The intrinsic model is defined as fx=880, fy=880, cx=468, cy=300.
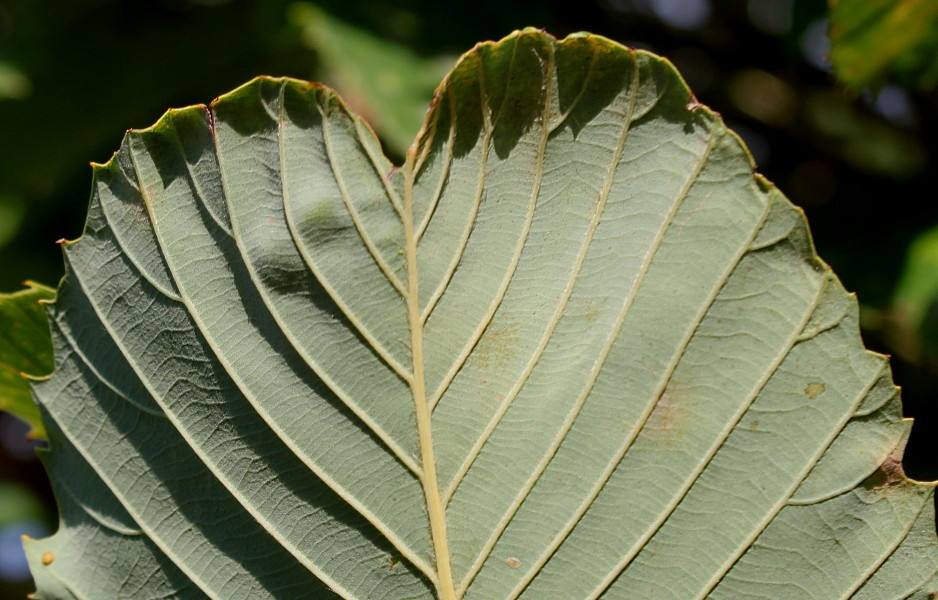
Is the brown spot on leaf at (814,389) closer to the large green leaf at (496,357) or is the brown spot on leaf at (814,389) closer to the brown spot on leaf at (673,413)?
the large green leaf at (496,357)

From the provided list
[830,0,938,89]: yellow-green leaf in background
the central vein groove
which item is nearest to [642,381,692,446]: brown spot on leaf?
the central vein groove

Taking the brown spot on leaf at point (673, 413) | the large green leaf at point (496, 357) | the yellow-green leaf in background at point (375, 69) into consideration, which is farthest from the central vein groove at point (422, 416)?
the yellow-green leaf in background at point (375, 69)

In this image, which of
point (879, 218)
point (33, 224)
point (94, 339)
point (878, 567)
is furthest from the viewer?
point (33, 224)

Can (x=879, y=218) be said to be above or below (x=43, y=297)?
Result: below

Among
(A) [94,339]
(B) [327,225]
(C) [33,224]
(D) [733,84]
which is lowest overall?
(C) [33,224]

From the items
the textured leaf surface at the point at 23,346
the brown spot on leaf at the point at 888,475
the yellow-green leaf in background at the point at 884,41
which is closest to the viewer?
the brown spot on leaf at the point at 888,475

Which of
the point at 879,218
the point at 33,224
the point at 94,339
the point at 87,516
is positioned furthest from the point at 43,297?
the point at 879,218

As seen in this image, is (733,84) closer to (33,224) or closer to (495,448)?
(495,448)

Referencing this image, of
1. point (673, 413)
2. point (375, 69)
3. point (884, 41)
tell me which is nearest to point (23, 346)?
point (673, 413)
